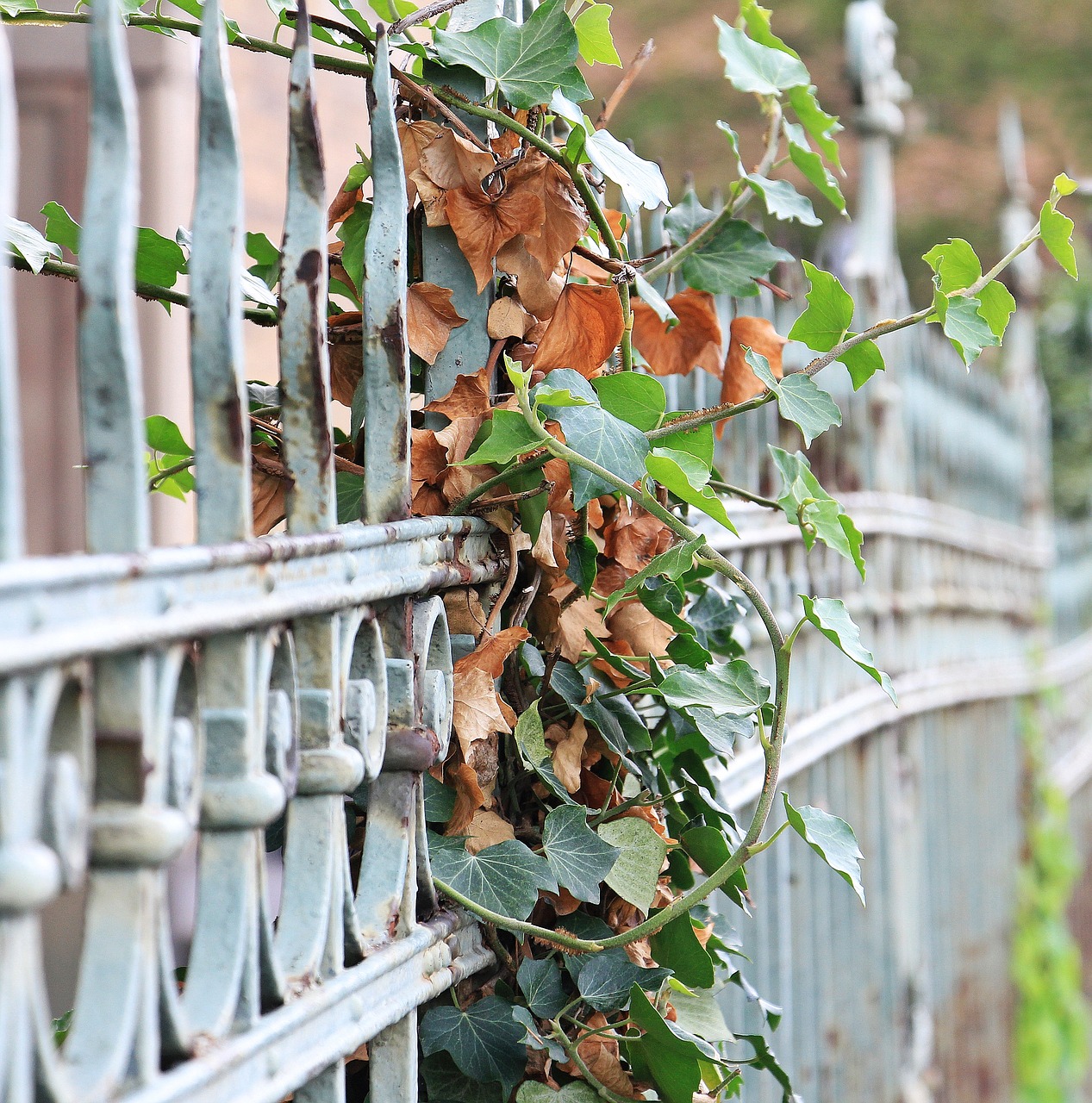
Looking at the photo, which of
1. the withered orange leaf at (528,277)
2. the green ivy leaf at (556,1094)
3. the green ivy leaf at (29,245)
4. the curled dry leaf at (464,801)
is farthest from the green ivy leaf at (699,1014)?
the green ivy leaf at (29,245)

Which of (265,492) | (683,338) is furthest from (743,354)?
(265,492)

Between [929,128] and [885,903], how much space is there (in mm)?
10331

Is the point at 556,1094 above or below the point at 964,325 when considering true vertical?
below

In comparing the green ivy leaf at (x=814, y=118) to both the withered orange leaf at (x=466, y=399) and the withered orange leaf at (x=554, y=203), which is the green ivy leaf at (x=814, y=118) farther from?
the withered orange leaf at (x=466, y=399)

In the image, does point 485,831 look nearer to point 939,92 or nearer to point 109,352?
point 109,352

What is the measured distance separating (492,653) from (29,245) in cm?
43

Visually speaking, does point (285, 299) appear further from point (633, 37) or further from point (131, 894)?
point (633, 37)

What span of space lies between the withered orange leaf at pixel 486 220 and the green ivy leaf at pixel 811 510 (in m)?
0.25

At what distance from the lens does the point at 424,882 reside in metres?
0.89

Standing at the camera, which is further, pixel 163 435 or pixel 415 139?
pixel 163 435

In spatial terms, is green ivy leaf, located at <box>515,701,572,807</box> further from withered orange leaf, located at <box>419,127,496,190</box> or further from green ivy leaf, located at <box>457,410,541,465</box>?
withered orange leaf, located at <box>419,127,496,190</box>

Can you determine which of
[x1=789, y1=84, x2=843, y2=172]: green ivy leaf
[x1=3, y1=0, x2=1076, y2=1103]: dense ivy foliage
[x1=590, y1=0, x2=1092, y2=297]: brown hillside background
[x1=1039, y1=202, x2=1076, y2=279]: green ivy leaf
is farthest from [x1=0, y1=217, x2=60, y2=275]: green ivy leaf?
[x1=590, y1=0, x2=1092, y2=297]: brown hillside background

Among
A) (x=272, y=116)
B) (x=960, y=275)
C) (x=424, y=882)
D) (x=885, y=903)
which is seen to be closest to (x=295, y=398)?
(x=424, y=882)

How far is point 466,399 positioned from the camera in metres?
0.99
